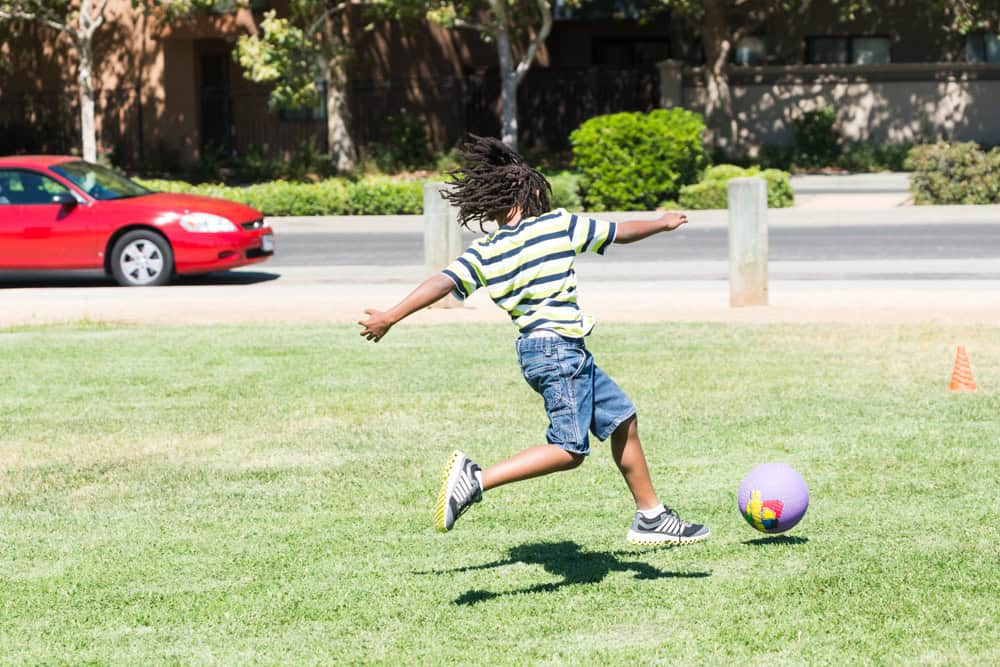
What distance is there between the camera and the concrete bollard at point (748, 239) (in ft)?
42.7

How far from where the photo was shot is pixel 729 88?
114 feet

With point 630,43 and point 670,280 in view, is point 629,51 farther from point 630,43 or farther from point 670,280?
point 670,280

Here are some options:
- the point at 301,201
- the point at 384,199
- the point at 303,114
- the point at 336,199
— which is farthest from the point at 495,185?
the point at 303,114

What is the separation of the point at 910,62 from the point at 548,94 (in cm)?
851

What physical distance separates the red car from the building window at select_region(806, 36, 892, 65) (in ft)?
74.7

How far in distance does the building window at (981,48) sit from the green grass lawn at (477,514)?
86.2ft

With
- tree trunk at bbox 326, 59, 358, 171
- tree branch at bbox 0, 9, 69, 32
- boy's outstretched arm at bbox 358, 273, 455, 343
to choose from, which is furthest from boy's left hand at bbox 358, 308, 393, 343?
tree trunk at bbox 326, 59, 358, 171

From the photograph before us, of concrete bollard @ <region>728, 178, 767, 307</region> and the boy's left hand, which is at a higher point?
the boy's left hand

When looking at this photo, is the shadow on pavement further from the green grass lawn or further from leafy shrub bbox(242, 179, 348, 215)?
leafy shrub bbox(242, 179, 348, 215)

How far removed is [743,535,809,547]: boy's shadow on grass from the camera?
6113 mm

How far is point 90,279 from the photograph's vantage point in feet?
59.2

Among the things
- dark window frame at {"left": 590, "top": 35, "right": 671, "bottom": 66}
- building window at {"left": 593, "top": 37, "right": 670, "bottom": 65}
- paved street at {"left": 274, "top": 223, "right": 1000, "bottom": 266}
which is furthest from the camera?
building window at {"left": 593, "top": 37, "right": 670, "bottom": 65}

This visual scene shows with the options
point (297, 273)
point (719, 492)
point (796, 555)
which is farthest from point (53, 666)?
point (297, 273)

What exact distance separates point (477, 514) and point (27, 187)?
11.9m
